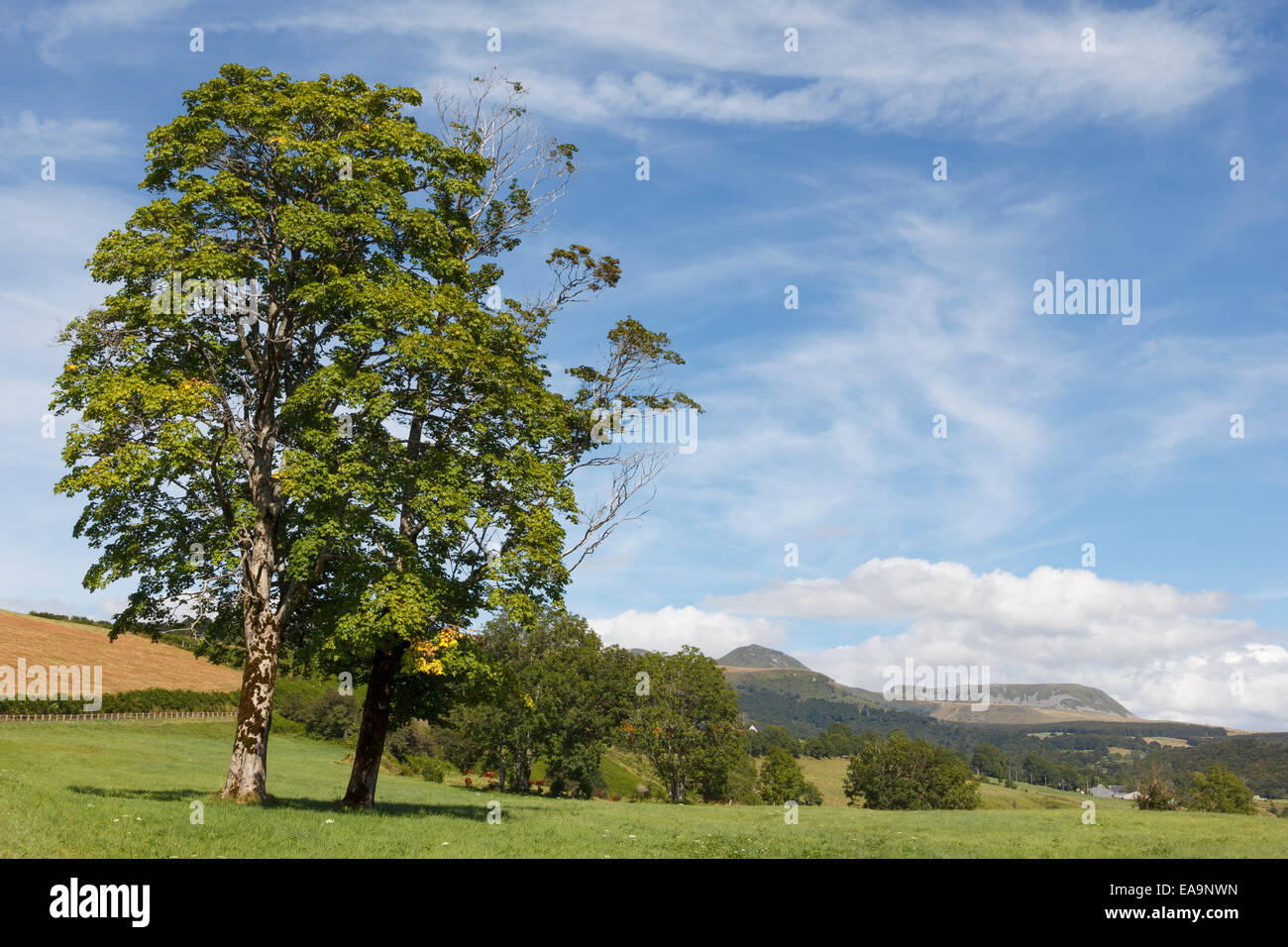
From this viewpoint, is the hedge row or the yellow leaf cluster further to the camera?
the hedge row

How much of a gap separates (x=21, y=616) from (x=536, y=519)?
4236 inches

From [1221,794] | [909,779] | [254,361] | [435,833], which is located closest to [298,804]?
[435,833]

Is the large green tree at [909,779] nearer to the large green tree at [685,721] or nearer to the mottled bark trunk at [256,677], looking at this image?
the large green tree at [685,721]

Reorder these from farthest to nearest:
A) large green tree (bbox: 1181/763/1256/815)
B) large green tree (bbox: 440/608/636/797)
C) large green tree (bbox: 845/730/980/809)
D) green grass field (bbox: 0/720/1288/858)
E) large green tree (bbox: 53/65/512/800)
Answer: large green tree (bbox: 845/730/980/809) → large green tree (bbox: 1181/763/1256/815) → large green tree (bbox: 440/608/636/797) → large green tree (bbox: 53/65/512/800) → green grass field (bbox: 0/720/1288/858)

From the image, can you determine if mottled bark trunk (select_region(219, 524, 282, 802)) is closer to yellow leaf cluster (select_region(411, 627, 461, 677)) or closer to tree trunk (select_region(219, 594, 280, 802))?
tree trunk (select_region(219, 594, 280, 802))

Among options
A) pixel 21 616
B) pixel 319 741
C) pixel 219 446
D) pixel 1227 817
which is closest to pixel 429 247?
pixel 219 446

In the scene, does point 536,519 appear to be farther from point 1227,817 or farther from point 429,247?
point 1227,817

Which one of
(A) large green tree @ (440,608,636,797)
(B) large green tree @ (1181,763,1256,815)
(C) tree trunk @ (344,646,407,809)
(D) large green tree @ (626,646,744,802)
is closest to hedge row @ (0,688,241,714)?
(A) large green tree @ (440,608,636,797)

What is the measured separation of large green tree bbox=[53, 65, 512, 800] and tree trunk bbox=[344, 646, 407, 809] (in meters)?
2.92

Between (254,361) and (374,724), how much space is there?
1301cm

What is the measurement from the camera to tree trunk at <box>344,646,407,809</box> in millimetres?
29078

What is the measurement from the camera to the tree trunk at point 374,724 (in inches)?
1145
